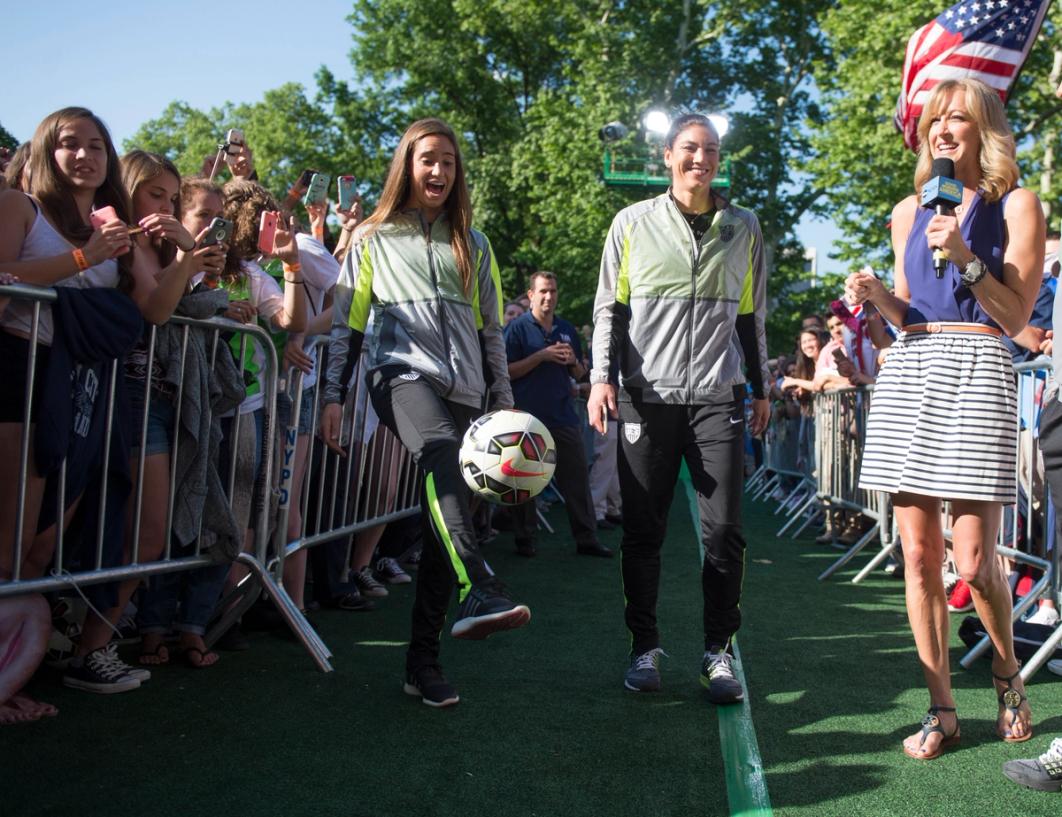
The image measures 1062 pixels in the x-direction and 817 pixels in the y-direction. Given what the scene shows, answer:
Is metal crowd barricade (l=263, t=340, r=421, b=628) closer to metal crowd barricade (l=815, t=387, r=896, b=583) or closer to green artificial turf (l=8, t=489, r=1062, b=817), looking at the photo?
green artificial turf (l=8, t=489, r=1062, b=817)

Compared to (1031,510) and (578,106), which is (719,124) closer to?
(1031,510)

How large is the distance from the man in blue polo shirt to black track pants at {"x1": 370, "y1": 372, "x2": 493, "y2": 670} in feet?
14.6

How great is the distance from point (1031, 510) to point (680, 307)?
2.28 m

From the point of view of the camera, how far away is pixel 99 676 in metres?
4.11

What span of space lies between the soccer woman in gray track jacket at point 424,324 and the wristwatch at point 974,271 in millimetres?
1869

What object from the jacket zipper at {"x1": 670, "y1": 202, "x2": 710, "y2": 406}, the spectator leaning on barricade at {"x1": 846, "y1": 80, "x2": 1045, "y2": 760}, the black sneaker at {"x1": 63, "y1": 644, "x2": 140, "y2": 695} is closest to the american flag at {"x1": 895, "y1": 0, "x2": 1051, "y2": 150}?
the jacket zipper at {"x1": 670, "y1": 202, "x2": 710, "y2": 406}

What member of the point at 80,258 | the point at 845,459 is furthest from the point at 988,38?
→ the point at 80,258

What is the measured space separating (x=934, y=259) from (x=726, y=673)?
6.07 ft

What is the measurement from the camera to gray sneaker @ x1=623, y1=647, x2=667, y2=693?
433 centimetres

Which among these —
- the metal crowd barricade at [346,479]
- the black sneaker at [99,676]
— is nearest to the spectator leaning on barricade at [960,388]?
the metal crowd barricade at [346,479]

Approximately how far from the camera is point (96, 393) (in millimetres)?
3854

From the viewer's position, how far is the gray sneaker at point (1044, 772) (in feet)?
10.6

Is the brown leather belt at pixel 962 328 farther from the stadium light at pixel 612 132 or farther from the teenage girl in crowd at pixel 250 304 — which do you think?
the stadium light at pixel 612 132

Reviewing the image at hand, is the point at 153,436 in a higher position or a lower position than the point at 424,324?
lower
